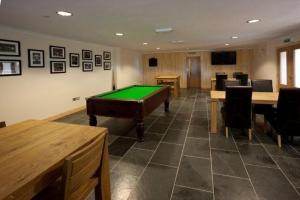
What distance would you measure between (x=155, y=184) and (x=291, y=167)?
1774 mm

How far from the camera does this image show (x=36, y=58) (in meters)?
4.65

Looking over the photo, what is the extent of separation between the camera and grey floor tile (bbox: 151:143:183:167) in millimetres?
2788

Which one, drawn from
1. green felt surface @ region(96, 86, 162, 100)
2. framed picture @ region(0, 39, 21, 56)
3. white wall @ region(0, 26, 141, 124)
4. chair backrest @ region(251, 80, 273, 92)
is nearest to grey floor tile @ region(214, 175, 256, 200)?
green felt surface @ region(96, 86, 162, 100)

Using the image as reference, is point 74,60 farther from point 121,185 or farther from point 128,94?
point 121,185

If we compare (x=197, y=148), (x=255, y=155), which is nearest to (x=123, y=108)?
(x=197, y=148)

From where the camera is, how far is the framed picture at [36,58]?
4.50m

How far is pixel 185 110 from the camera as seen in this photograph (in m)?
5.86

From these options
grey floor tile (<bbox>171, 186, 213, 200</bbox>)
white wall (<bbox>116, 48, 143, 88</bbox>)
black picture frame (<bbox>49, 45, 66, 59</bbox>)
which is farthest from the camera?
white wall (<bbox>116, 48, 143, 88</bbox>)

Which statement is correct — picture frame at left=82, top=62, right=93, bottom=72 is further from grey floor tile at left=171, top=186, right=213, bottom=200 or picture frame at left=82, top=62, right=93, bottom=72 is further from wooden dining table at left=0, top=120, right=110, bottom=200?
grey floor tile at left=171, top=186, right=213, bottom=200

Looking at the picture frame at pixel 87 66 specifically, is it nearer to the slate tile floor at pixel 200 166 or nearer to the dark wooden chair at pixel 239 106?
the slate tile floor at pixel 200 166

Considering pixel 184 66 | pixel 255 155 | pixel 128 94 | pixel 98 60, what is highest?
pixel 184 66

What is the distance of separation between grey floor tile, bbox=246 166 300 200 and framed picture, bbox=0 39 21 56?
4763mm

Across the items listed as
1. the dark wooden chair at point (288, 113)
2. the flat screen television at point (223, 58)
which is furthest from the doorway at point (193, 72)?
the dark wooden chair at point (288, 113)

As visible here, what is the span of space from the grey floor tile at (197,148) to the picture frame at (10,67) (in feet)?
12.4
